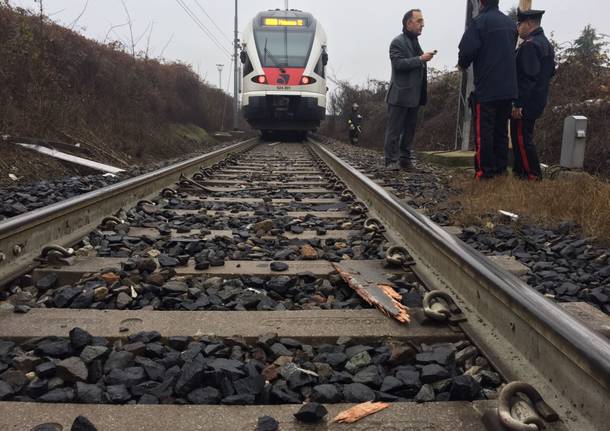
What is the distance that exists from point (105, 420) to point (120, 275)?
1.12 metres

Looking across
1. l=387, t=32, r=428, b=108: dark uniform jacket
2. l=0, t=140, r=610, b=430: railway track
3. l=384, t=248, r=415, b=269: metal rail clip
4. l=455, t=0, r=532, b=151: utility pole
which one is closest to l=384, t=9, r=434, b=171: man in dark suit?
l=387, t=32, r=428, b=108: dark uniform jacket

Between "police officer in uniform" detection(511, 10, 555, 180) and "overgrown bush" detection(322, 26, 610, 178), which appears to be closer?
"police officer in uniform" detection(511, 10, 555, 180)

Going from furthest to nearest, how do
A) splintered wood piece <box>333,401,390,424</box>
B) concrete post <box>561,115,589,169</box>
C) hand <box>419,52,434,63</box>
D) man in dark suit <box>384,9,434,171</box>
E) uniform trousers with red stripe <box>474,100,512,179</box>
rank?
man in dark suit <box>384,9,434,171</box>
hand <box>419,52,434,63</box>
concrete post <box>561,115,589,169</box>
uniform trousers with red stripe <box>474,100,512,179</box>
splintered wood piece <box>333,401,390,424</box>

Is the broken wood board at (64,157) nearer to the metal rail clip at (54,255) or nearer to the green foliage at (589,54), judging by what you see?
the metal rail clip at (54,255)

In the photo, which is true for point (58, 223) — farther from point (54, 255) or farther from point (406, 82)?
point (406, 82)

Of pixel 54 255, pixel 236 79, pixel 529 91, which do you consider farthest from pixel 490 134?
pixel 236 79

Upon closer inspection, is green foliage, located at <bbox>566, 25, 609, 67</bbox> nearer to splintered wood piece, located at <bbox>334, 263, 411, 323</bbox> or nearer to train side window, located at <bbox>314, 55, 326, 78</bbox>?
train side window, located at <bbox>314, 55, 326, 78</bbox>

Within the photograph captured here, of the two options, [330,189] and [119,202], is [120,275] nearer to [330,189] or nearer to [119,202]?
[119,202]

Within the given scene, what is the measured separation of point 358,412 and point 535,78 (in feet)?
16.1

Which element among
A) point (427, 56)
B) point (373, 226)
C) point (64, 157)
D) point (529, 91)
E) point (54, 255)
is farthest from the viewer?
point (64, 157)

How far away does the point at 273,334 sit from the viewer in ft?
5.50

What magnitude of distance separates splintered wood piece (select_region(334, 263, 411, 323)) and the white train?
10885mm

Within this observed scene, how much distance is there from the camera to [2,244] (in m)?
2.30

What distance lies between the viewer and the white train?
12.6 meters
